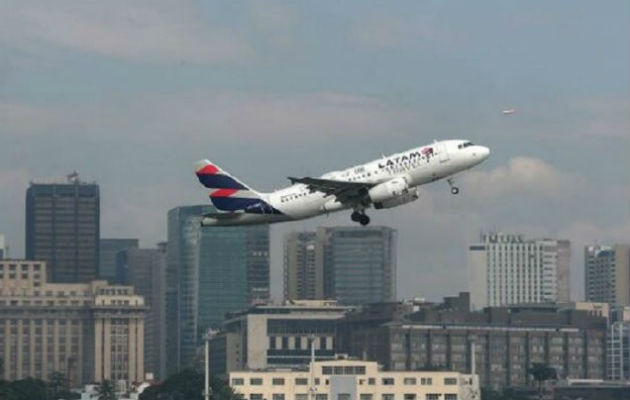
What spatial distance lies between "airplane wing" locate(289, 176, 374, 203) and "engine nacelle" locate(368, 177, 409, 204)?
1455mm

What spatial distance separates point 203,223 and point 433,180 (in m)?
16.3

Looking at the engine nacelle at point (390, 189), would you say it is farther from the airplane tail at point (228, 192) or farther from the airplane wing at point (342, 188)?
the airplane tail at point (228, 192)

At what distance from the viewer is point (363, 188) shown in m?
177

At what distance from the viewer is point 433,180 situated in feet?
579

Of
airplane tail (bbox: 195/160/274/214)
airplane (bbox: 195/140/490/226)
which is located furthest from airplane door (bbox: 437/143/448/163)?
airplane tail (bbox: 195/160/274/214)

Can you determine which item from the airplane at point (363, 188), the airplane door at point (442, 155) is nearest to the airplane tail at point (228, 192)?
the airplane at point (363, 188)

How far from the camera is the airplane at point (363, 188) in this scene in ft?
573

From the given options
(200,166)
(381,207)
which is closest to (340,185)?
(381,207)

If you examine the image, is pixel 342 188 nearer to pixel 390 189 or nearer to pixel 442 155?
A: pixel 390 189

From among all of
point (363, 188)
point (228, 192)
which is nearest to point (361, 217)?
point (363, 188)

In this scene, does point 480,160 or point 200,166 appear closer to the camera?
point 480,160

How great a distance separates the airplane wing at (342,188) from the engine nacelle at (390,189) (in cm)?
146

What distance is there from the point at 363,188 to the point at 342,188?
1491mm

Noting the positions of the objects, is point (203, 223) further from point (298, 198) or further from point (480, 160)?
point (480, 160)
